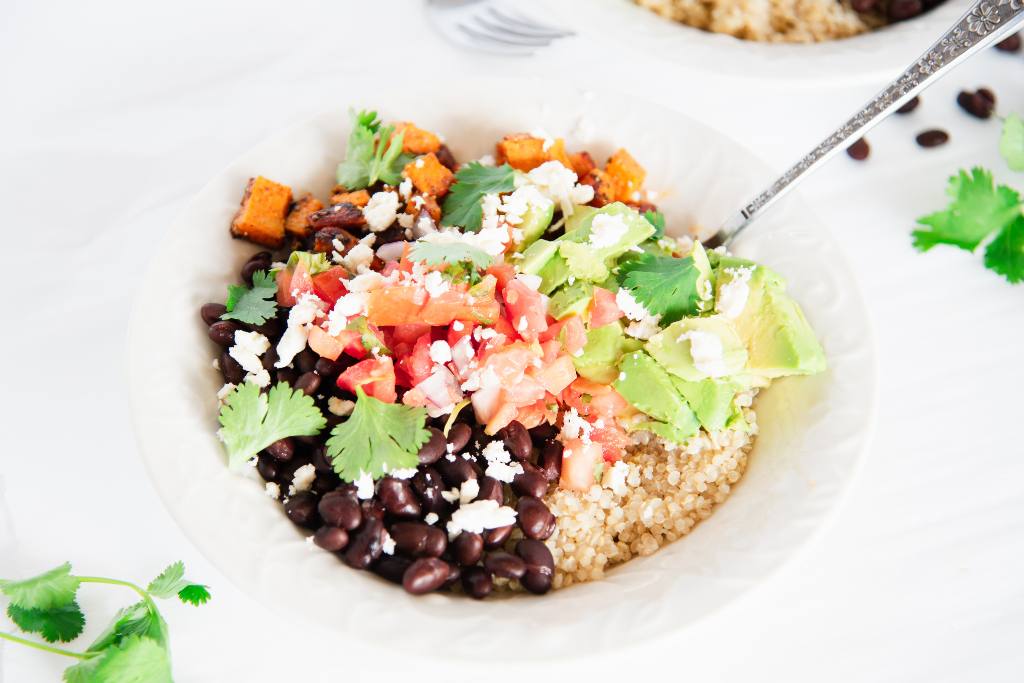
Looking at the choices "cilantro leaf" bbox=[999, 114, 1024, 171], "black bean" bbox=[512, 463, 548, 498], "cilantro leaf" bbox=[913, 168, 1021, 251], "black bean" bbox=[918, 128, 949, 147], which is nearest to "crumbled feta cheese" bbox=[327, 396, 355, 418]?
"black bean" bbox=[512, 463, 548, 498]

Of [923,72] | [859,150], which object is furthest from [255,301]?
[859,150]

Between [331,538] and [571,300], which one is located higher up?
[571,300]

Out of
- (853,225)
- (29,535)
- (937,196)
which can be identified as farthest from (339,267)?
(937,196)

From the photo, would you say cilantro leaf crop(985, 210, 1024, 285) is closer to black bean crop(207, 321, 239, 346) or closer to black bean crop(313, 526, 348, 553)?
black bean crop(313, 526, 348, 553)

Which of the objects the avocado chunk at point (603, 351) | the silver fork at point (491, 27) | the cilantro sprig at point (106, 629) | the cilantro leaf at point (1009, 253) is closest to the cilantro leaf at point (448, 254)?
the avocado chunk at point (603, 351)

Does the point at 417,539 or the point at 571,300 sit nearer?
the point at 417,539

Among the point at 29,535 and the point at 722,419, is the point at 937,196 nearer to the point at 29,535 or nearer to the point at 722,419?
the point at 722,419

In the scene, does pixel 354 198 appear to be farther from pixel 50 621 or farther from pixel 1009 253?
pixel 1009 253
